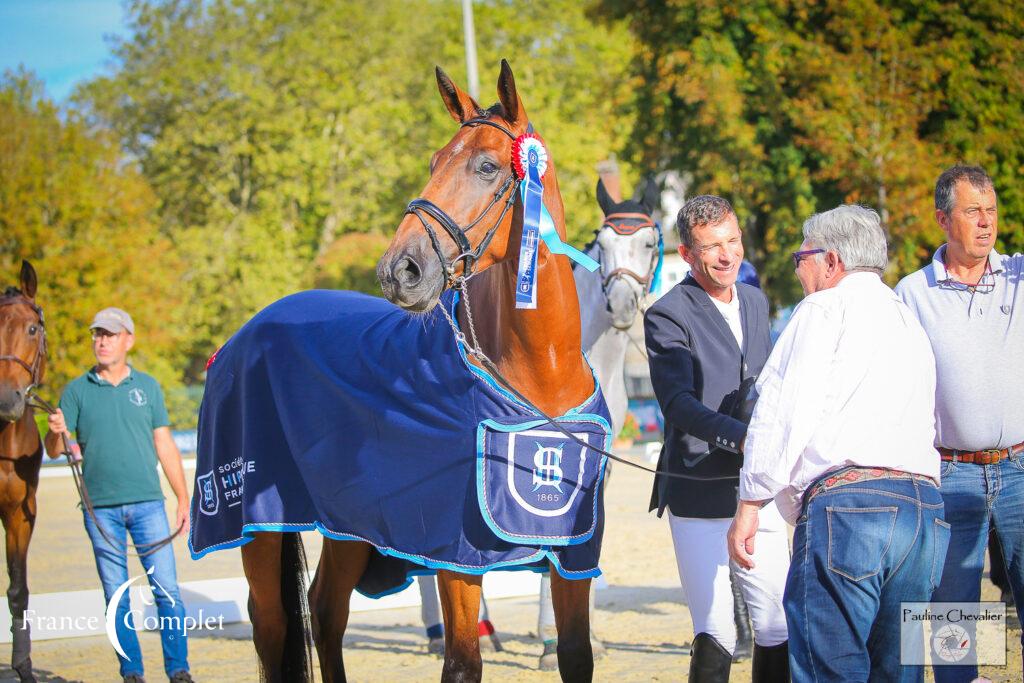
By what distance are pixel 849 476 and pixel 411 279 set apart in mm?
1449

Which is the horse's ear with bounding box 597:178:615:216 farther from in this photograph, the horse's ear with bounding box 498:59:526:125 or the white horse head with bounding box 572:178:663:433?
the horse's ear with bounding box 498:59:526:125

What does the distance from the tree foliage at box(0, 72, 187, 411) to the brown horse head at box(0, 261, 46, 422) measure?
63.4ft

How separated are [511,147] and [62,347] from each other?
2426cm

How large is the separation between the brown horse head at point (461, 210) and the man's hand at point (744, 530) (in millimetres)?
1173

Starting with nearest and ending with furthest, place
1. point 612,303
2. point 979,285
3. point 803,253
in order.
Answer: point 803,253 → point 979,285 → point 612,303

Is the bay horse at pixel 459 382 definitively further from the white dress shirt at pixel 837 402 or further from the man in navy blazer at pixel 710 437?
the white dress shirt at pixel 837 402

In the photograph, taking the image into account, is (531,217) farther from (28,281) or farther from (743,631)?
(28,281)

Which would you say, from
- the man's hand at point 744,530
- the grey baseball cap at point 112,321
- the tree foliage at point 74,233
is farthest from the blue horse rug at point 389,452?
the tree foliage at point 74,233

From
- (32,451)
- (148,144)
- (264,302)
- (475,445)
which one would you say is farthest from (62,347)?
(475,445)

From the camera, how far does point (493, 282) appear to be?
11.8ft

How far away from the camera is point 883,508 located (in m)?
2.67

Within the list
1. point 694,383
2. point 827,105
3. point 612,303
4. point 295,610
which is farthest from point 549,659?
point 827,105

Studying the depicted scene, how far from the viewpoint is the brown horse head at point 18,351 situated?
5.55 m

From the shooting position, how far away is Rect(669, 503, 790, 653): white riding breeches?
3.35 meters
